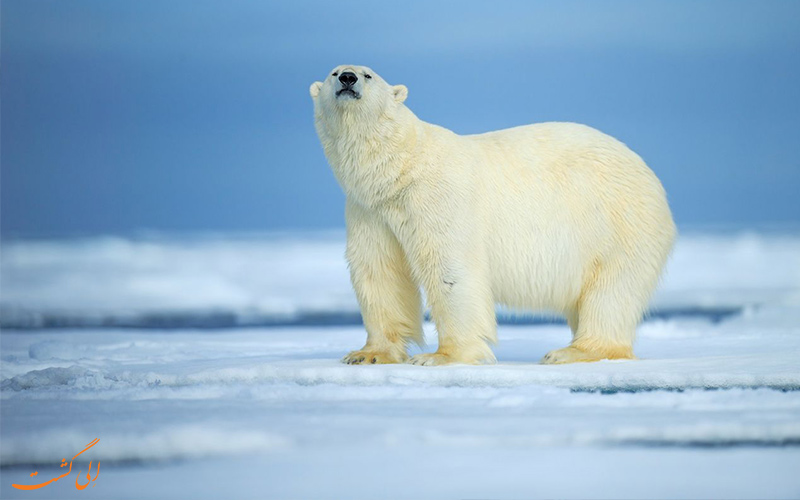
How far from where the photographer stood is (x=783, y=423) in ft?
12.4

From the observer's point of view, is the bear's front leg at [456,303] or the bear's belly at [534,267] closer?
the bear's front leg at [456,303]

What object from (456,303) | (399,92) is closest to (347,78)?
(399,92)

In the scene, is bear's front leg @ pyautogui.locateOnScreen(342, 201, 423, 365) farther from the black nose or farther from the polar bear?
the black nose

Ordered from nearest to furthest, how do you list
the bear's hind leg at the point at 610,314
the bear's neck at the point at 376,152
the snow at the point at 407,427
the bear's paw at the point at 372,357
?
the snow at the point at 407,427 < the bear's neck at the point at 376,152 < the bear's paw at the point at 372,357 < the bear's hind leg at the point at 610,314

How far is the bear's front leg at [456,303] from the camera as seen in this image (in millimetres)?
5336

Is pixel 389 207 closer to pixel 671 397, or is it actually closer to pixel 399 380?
pixel 399 380

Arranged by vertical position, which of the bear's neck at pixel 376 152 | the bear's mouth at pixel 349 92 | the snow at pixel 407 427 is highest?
the bear's mouth at pixel 349 92

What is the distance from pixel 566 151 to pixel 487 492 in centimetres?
307

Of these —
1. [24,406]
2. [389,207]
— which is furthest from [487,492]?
[389,207]

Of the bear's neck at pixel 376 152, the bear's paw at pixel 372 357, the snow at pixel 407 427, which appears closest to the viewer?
the snow at pixel 407 427

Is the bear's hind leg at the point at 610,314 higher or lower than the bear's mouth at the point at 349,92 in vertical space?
lower

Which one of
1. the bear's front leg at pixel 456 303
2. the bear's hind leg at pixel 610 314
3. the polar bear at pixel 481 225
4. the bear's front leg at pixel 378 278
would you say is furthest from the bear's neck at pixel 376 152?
the bear's hind leg at pixel 610 314

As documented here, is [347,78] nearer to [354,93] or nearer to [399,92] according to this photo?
[354,93]

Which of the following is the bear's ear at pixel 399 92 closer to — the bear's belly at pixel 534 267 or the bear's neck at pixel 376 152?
the bear's neck at pixel 376 152
